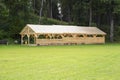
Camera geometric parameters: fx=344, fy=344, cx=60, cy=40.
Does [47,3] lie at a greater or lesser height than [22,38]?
greater

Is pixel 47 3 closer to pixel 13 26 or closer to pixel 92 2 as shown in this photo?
pixel 92 2

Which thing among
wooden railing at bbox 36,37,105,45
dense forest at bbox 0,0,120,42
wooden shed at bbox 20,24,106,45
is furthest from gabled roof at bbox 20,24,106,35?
dense forest at bbox 0,0,120,42

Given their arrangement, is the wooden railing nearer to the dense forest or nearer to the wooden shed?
the wooden shed

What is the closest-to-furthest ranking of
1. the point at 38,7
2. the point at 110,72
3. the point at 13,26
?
1. the point at 110,72
2. the point at 13,26
3. the point at 38,7

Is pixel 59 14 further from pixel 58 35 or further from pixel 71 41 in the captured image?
pixel 71 41

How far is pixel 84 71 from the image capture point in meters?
17.6

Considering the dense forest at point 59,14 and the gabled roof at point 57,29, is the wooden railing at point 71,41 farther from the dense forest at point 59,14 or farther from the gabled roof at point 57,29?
the dense forest at point 59,14

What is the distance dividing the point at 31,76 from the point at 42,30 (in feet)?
124

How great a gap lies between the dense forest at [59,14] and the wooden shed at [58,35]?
410cm

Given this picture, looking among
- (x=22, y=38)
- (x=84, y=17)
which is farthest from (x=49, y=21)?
(x=22, y=38)

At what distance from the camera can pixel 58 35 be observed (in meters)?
57.3

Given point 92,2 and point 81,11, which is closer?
point 92,2

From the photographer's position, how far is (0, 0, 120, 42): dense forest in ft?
197

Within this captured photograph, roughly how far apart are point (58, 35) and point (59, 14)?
33501 millimetres
